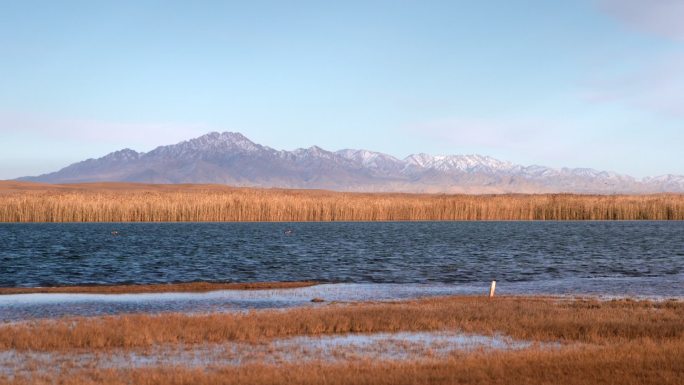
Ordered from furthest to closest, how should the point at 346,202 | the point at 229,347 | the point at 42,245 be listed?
the point at 346,202 → the point at 42,245 → the point at 229,347

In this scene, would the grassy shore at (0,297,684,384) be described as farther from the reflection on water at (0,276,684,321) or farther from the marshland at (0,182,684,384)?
the reflection on water at (0,276,684,321)

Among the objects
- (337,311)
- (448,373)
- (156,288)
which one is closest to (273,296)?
(156,288)

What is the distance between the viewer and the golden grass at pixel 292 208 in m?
88.9

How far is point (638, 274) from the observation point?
131 ft

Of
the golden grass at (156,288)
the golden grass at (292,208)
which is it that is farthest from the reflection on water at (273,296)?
the golden grass at (292,208)

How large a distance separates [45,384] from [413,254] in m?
39.8

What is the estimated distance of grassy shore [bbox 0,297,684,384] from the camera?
1447cm

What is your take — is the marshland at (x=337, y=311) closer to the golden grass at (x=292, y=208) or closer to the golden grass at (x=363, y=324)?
the golden grass at (x=363, y=324)

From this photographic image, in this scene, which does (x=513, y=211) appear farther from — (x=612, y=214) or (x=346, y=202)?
(x=346, y=202)

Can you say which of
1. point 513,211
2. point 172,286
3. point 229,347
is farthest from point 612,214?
point 229,347

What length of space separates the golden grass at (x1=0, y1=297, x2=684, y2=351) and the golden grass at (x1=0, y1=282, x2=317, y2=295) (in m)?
8.12

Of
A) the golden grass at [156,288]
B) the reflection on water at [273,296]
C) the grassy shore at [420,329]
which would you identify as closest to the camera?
the grassy shore at [420,329]

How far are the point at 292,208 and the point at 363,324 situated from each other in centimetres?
7636

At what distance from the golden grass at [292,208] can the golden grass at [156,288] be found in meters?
59.4
